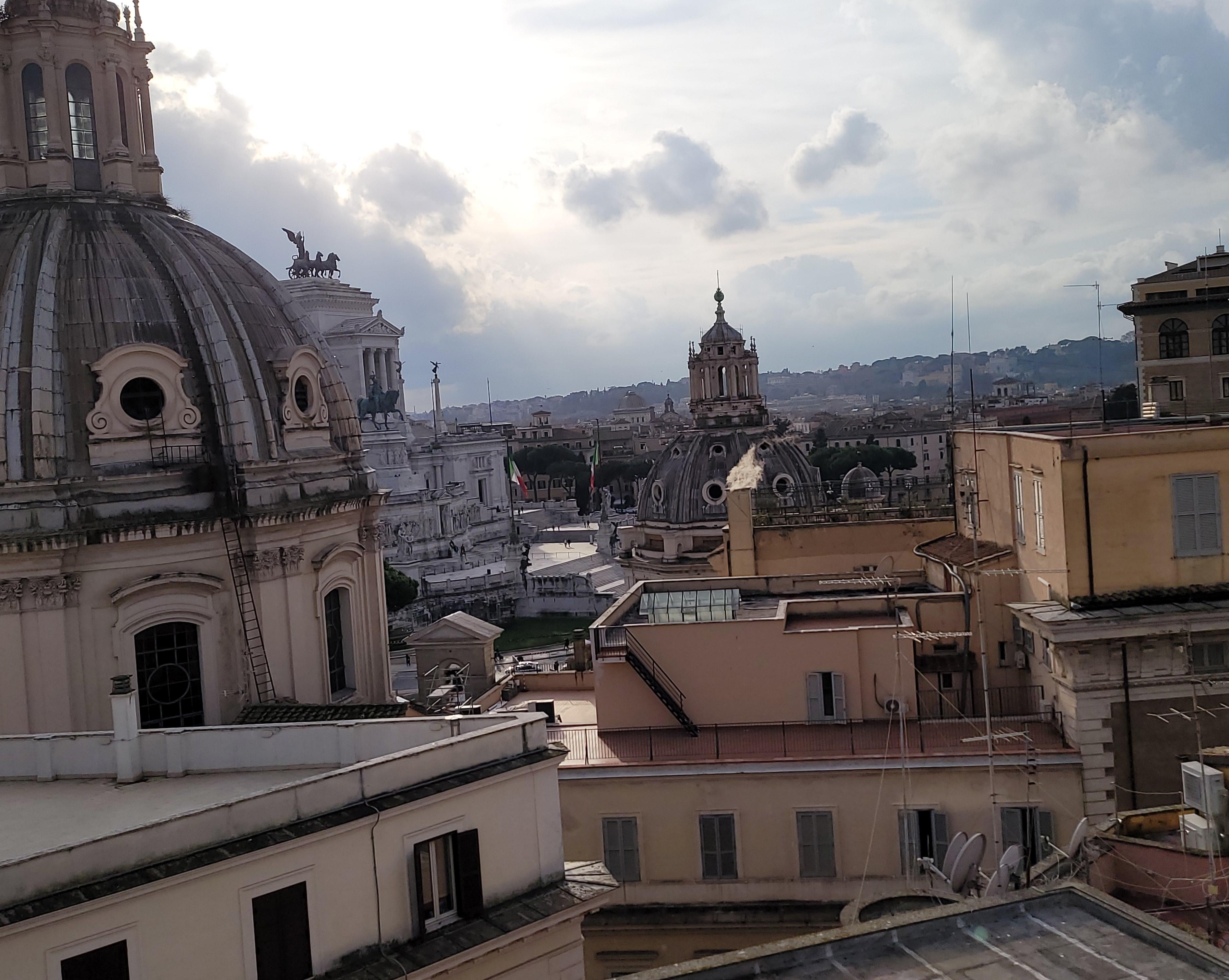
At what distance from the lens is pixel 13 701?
60.5 ft

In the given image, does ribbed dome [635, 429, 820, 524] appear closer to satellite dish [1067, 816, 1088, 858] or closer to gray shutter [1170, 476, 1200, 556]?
gray shutter [1170, 476, 1200, 556]

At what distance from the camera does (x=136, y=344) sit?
20.0 metres

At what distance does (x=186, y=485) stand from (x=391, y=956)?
978 cm

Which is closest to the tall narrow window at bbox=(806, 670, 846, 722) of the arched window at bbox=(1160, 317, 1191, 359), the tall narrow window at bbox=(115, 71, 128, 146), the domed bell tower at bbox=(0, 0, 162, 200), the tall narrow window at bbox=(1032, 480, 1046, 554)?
the tall narrow window at bbox=(1032, 480, 1046, 554)

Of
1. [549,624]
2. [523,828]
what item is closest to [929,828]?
[523,828]

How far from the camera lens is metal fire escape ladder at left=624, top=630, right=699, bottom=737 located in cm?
2050

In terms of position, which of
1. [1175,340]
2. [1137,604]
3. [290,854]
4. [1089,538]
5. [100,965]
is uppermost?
[1175,340]

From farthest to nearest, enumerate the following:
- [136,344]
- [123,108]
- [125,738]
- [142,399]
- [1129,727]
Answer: [123,108] → [142,399] → [136,344] → [1129,727] → [125,738]

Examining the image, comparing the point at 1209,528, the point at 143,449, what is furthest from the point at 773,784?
the point at 143,449

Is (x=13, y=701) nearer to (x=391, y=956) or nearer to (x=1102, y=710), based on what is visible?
(x=391, y=956)

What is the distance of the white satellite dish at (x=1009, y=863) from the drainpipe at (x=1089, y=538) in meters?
4.65

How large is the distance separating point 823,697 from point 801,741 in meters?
1.05

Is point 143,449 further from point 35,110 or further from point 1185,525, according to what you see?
point 1185,525

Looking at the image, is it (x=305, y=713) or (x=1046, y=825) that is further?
(x=305, y=713)
